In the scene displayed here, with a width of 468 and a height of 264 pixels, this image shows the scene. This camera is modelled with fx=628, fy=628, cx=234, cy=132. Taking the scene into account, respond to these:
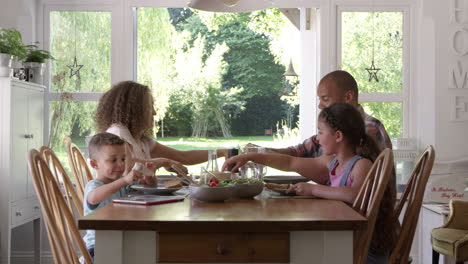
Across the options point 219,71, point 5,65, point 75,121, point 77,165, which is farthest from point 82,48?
point 219,71

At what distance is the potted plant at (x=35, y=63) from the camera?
4.48 metres

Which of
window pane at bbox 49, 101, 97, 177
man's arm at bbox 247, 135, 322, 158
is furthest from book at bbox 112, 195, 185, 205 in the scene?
window pane at bbox 49, 101, 97, 177

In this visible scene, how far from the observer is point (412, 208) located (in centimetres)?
219

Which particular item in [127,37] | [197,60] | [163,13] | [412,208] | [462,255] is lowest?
[462,255]

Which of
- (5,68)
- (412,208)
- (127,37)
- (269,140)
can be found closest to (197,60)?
(269,140)

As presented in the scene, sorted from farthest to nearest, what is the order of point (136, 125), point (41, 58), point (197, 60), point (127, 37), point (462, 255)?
point (197, 60)
point (127, 37)
point (41, 58)
point (462, 255)
point (136, 125)

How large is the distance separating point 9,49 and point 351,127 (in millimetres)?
2641

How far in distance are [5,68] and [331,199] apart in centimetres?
257

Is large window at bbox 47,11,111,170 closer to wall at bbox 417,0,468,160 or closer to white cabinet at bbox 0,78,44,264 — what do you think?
white cabinet at bbox 0,78,44,264

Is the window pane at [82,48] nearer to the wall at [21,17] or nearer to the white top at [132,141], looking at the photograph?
the wall at [21,17]

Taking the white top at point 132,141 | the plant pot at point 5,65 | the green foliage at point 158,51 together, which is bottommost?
the white top at point 132,141

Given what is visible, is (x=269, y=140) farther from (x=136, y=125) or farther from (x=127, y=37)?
(x=136, y=125)

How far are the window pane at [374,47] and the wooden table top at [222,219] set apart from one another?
121 inches

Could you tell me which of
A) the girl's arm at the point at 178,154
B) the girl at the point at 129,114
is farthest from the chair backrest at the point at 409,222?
the girl's arm at the point at 178,154
